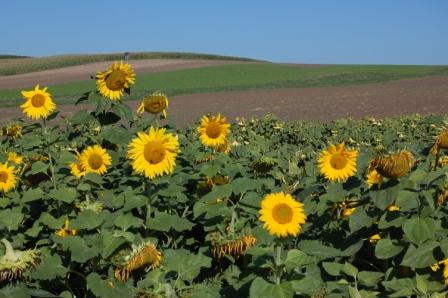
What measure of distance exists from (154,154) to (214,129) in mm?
584

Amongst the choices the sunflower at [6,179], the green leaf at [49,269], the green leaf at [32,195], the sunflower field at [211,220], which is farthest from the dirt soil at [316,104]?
the green leaf at [49,269]

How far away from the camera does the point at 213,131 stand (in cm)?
355

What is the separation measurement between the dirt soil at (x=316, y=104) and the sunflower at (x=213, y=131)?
668 inches

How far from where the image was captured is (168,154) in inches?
121

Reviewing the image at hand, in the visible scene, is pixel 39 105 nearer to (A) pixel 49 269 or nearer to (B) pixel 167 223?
(B) pixel 167 223

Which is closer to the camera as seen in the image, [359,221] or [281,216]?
Answer: [281,216]

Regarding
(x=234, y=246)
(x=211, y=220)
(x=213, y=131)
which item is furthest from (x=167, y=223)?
(x=213, y=131)

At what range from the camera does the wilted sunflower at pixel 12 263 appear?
2002 millimetres

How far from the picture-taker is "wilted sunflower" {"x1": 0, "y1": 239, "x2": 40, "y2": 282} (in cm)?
200

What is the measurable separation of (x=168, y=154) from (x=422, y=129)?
590 cm

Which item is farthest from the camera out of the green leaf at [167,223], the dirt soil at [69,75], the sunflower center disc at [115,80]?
the dirt soil at [69,75]

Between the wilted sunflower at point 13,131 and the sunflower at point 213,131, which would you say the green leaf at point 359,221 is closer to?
the sunflower at point 213,131

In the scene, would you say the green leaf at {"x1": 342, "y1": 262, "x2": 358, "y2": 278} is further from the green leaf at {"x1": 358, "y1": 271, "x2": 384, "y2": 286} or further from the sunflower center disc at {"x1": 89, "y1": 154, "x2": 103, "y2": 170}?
the sunflower center disc at {"x1": 89, "y1": 154, "x2": 103, "y2": 170}

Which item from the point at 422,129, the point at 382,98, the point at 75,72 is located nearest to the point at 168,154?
the point at 422,129
